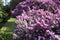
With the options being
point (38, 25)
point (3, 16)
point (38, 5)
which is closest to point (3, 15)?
point (3, 16)

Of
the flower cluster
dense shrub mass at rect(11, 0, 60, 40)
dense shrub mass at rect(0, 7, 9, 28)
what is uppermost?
dense shrub mass at rect(0, 7, 9, 28)

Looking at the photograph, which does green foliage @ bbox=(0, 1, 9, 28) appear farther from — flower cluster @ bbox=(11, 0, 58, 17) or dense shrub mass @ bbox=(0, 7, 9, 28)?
flower cluster @ bbox=(11, 0, 58, 17)

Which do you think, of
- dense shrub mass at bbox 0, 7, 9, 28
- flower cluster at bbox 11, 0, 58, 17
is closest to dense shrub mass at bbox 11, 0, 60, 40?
flower cluster at bbox 11, 0, 58, 17

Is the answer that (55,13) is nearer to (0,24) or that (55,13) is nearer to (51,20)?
(51,20)

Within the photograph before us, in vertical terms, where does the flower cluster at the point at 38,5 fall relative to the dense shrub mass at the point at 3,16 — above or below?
below

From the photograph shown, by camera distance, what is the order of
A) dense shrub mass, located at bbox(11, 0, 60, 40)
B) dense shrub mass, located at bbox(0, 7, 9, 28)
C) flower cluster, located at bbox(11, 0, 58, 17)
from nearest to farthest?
dense shrub mass, located at bbox(11, 0, 60, 40)
flower cluster, located at bbox(11, 0, 58, 17)
dense shrub mass, located at bbox(0, 7, 9, 28)

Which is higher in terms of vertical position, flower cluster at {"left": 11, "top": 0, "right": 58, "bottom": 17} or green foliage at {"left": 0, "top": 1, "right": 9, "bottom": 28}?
green foliage at {"left": 0, "top": 1, "right": 9, "bottom": 28}

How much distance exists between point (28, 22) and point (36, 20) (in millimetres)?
230

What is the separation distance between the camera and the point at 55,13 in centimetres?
635

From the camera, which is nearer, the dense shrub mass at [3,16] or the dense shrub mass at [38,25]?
the dense shrub mass at [38,25]

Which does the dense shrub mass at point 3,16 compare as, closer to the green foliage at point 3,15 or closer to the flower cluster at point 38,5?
the green foliage at point 3,15

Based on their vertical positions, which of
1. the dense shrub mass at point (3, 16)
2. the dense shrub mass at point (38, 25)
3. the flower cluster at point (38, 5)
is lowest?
the dense shrub mass at point (38, 25)

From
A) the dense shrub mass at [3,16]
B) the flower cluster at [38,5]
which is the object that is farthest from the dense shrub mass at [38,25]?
the dense shrub mass at [3,16]

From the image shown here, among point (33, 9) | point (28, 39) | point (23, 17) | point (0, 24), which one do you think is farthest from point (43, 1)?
point (0, 24)
